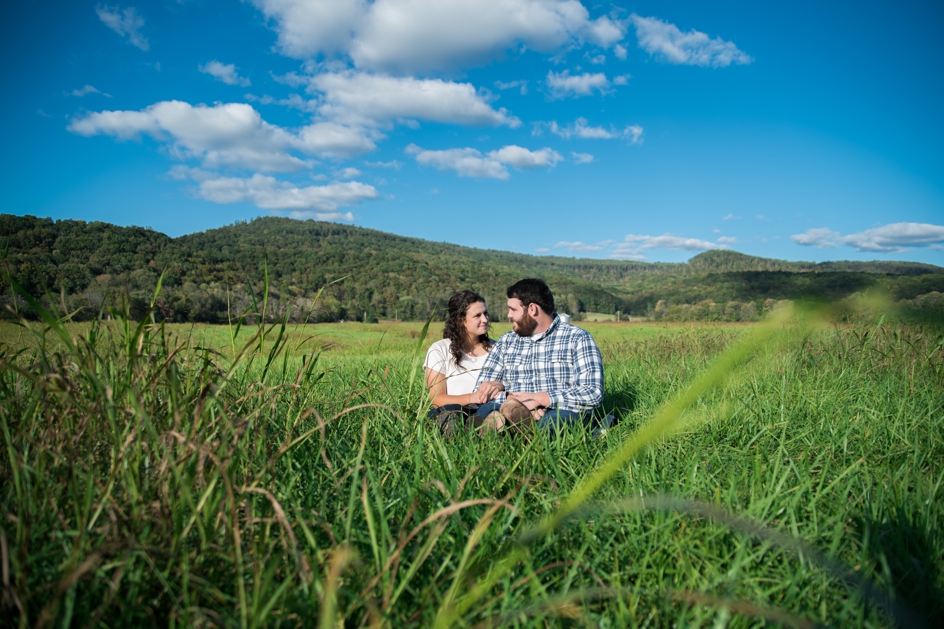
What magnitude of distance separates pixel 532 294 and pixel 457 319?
80cm

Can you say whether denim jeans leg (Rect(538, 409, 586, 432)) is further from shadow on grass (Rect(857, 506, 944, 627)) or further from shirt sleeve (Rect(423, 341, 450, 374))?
shadow on grass (Rect(857, 506, 944, 627))

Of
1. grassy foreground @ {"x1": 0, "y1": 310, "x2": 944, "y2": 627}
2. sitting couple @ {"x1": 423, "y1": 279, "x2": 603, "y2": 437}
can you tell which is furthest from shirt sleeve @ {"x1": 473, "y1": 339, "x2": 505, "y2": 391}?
grassy foreground @ {"x1": 0, "y1": 310, "x2": 944, "y2": 627}

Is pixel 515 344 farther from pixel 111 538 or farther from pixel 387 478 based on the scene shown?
pixel 111 538

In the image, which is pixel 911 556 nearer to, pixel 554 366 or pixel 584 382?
pixel 584 382

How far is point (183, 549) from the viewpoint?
53.4 inches

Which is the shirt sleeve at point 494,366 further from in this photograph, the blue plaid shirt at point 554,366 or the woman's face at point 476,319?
the woman's face at point 476,319

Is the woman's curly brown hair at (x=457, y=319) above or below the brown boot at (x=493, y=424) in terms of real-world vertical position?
above

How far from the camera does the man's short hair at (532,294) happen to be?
4316 millimetres

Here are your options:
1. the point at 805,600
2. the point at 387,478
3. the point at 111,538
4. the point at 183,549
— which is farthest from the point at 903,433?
the point at 111,538

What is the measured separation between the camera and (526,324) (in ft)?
14.3

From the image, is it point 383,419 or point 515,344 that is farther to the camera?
point 515,344

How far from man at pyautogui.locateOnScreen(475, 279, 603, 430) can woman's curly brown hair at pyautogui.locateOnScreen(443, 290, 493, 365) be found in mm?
318

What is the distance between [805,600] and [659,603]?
47 centimetres

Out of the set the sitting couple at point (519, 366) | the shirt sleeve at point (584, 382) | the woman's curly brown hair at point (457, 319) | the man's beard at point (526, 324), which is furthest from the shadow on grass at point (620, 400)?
the woman's curly brown hair at point (457, 319)
